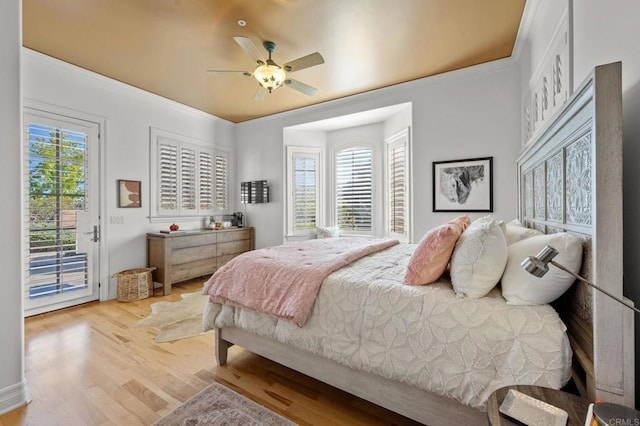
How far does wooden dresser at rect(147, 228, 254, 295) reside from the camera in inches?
162

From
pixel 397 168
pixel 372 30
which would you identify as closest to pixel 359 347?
pixel 372 30

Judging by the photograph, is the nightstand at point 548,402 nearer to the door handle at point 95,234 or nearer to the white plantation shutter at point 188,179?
A: the door handle at point 95,234

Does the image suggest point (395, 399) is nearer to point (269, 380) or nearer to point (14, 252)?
point (269, 380)

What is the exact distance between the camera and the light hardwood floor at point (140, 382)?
1.72 m

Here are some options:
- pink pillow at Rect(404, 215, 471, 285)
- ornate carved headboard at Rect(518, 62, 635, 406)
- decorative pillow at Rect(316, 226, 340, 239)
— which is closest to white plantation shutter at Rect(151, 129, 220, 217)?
decorative pillow at Rect(316, 226, 340, 239)

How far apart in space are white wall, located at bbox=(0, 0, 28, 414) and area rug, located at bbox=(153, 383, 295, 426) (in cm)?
101

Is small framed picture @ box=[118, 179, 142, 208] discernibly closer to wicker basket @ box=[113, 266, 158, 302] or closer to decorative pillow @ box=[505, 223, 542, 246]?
wicker basket @ box=[113, 266, 158, 302]

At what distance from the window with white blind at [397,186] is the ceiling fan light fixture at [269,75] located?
211 centimetres

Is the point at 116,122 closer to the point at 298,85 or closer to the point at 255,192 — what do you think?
the point at 255,192

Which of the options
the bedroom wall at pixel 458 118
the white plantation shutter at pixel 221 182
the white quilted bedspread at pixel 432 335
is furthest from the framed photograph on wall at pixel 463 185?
the white plantation shutter at pixel 221 182

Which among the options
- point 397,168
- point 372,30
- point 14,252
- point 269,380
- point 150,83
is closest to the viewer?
point 14,252

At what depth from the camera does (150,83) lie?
158 inches

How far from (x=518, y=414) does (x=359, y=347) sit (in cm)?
82

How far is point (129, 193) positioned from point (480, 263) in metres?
4.51
